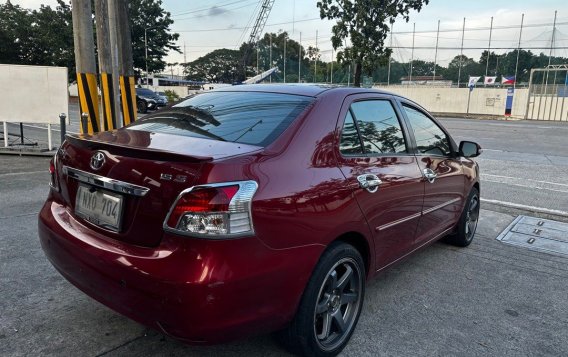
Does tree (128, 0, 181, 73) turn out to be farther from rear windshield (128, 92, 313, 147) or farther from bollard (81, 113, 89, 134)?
rear windshield (128, 92, 313, 147)

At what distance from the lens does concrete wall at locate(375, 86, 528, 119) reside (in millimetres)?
33375

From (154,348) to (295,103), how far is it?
1789 mm

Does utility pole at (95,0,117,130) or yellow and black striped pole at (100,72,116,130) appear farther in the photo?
yellow and black striped pole at (100,72,116,130)

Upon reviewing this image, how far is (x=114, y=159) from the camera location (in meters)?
2.42

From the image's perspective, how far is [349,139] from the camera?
297 cm

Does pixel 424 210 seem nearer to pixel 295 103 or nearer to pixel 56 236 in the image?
pixel 295 103

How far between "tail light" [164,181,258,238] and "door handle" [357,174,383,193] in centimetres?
99

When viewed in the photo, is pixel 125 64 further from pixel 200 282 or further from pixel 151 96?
pixel 151 96

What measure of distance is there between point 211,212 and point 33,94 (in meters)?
9.16

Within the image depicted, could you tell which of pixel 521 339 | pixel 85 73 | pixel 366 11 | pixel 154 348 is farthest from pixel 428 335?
pixel 366 11

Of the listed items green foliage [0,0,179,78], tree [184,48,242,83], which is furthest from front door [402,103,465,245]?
tree [184,48,242,83]

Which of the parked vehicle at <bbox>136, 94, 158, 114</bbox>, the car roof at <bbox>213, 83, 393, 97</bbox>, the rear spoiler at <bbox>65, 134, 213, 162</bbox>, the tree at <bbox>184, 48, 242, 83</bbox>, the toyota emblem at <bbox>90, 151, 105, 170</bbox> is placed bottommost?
the parked vehicle at <bbox>136, 94, 158, 114</bbox>

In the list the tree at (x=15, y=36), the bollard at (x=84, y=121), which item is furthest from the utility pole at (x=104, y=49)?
the tree at (x=15, y=36)

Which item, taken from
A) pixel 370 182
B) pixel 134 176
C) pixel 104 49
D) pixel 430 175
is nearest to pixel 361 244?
pixel 370 182
